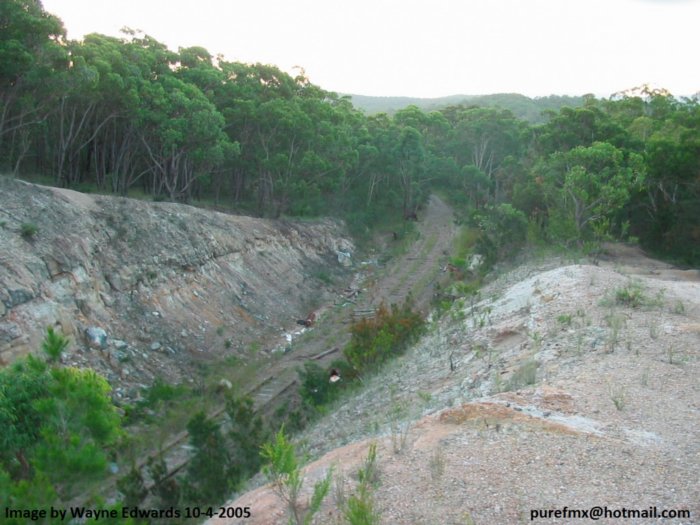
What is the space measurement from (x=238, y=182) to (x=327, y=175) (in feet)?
17.8

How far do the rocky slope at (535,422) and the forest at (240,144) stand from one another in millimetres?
11252

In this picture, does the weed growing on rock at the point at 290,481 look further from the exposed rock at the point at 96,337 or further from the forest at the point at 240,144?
the forest at the point at 240,144

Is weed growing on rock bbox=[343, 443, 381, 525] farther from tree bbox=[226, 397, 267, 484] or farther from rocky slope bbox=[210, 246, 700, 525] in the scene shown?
tree bbox=[226, 397, 267, 484]

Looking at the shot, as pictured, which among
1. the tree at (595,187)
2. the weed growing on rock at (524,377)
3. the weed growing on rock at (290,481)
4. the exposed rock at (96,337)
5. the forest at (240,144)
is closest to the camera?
the weed growing on rock at (290,481)

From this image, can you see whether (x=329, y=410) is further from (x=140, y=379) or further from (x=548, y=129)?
(x=548, y=129)

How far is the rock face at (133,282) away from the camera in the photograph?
16.8m

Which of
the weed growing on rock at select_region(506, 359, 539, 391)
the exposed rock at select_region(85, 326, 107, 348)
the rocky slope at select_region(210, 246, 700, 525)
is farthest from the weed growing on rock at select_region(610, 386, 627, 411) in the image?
the exposed rock at select_region(85, 326, 107, 348)

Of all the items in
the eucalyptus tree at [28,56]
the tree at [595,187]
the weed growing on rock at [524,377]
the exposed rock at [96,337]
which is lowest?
the exposed rock at [96,337]

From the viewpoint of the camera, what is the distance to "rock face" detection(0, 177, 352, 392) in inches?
663

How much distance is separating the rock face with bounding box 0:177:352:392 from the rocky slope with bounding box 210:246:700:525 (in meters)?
7.93

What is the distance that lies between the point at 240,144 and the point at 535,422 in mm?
27100

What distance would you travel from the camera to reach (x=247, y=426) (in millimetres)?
12258

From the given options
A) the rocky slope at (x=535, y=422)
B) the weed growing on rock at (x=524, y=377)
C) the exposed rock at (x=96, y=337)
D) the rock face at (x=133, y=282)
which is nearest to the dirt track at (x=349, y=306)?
the rock face at (x=133, y=282)

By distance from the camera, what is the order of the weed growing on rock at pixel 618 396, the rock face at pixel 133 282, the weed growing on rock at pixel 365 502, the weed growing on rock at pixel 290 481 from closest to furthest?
1. the weed growing on rock at pixel 365 502
2. the weed growing on rock at pixel 290 481
3. the weed growing on rock at pixel 618 396
4. the rock face at pixel 133 282
